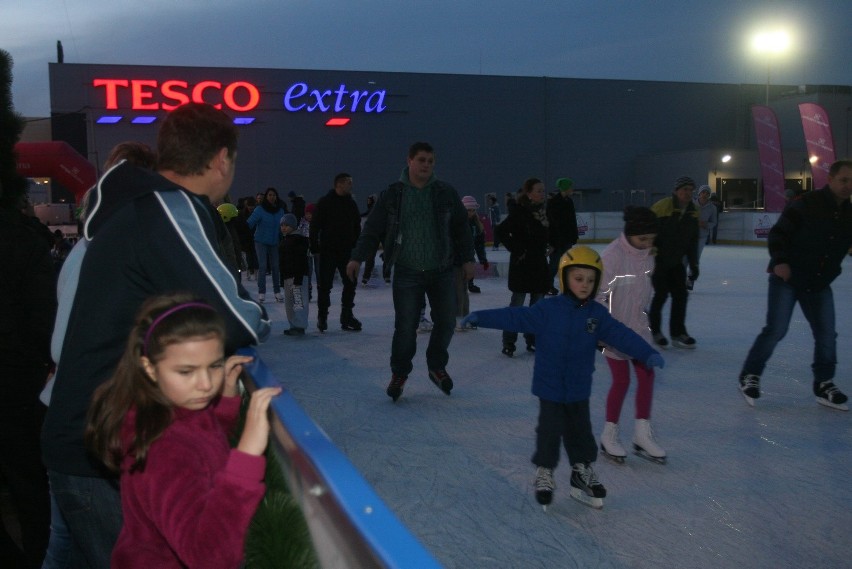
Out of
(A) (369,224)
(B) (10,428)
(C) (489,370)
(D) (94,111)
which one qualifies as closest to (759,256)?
(C) (489,370)

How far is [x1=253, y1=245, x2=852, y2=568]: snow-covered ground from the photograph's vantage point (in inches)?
116

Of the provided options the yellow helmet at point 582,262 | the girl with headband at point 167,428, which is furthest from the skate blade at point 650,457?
the girl with headband at point 167,428

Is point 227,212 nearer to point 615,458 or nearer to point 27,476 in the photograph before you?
point 615,458

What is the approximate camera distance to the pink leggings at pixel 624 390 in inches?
155

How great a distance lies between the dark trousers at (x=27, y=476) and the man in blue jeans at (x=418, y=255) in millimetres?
2836

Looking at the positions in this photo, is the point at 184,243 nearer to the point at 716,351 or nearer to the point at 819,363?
the point at 819,363

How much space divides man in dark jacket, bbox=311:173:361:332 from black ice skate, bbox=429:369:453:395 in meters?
3.05

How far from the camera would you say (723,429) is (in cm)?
446

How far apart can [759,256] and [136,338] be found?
1871 centimetres

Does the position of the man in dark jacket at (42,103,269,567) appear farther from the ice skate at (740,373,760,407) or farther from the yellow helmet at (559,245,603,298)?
the ice skate at (740,373,760,407)

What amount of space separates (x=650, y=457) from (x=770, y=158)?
24.5 meters

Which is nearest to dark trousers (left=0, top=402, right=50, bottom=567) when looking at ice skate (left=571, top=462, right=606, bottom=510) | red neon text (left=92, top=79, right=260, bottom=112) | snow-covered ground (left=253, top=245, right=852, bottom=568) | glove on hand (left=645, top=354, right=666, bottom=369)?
snow-covered ground (left=253, top=245, right=852, bottom=568)

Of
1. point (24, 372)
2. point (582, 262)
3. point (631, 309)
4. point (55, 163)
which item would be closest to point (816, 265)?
point (631, 309)

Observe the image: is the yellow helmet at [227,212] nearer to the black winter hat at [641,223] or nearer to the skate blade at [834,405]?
the black winter hat at [641,223]
